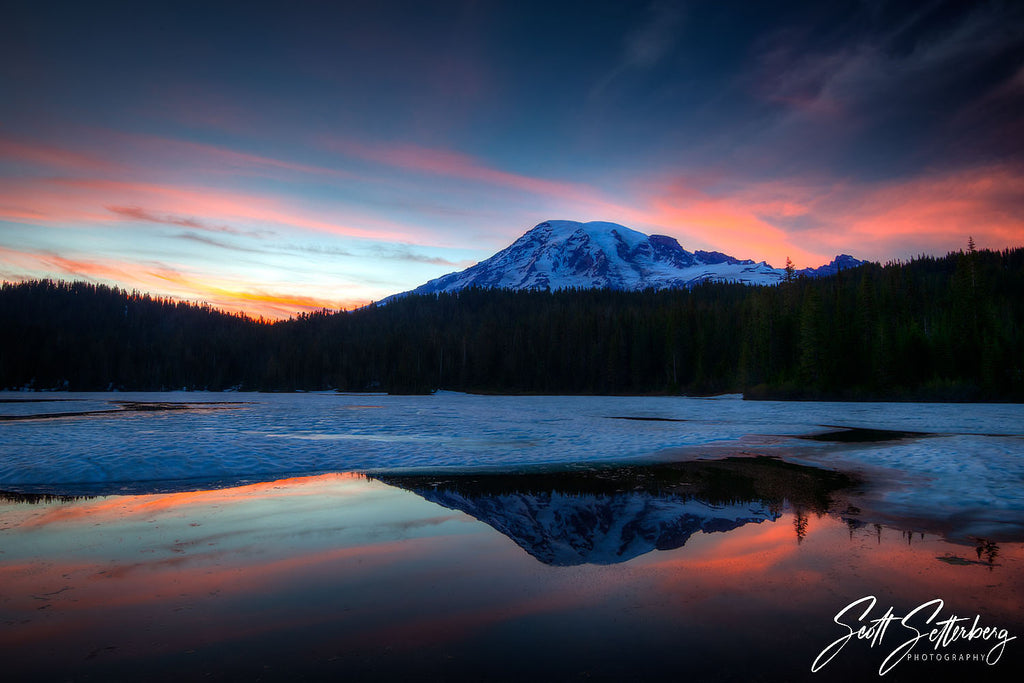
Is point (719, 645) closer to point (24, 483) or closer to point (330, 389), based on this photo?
point (24, 483)

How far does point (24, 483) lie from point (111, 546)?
874cm

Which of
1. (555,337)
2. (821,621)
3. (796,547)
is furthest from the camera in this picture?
(555,337)

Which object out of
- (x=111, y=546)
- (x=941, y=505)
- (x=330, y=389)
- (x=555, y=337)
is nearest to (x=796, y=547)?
(x=941, y=505)

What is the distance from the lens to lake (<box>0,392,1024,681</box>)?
4715 mm

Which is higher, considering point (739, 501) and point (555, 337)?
point (555, 337)

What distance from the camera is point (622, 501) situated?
36.7 feet

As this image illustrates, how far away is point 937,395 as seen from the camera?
73875mm

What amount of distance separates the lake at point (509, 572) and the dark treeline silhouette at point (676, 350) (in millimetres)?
77078

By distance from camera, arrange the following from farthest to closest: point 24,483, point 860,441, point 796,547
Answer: point 860,441 → point 24,483 → point 796,547

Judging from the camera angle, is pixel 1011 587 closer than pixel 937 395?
Yes
